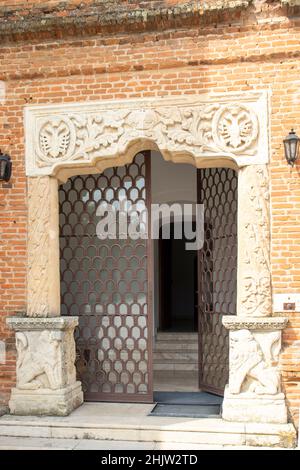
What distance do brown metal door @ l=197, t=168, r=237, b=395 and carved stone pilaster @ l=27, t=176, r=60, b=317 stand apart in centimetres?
203

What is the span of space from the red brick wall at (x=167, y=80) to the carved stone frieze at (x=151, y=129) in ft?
0.46

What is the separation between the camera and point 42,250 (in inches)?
244

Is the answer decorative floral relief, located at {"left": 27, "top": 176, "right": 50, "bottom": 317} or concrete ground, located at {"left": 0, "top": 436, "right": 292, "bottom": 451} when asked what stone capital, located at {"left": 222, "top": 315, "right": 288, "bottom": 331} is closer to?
concrete ground, located at {"left": 0, "top": 436, "right": 292, "bottom": 451}

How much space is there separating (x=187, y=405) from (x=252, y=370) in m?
1.28

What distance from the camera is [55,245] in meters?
6.30

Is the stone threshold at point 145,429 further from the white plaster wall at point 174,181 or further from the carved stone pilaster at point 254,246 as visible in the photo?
the white plaster wall at point 174,181

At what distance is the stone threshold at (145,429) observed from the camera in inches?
207

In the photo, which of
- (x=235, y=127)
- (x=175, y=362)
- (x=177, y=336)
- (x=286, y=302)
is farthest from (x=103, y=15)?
(x=177, y=336)

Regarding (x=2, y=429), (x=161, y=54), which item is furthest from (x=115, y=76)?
(x=2, y=429)

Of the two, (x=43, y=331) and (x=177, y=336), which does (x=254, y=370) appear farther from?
Answer: (x=177, y=336)

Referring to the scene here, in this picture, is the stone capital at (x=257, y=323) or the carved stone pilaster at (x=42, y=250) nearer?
the stone capital at (x=257, y=323)

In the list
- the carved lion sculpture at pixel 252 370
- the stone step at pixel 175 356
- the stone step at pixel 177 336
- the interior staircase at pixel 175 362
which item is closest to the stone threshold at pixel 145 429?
the carved lion sculpture at pixel 252 370

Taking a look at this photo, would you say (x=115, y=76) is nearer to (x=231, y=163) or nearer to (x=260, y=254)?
(x=231, y=163)

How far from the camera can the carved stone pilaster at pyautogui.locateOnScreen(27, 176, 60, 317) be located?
615 centimetres
